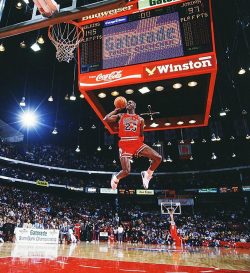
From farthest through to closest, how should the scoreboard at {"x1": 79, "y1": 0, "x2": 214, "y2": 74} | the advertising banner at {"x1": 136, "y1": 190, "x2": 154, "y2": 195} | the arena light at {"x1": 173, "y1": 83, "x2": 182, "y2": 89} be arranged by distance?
1. the advertising banner at {"x1": 136, "y1": 190, "x2": 154, "y2": 195}
2. the arena light at {"x1": 173, "y1": 83, "x2": 182, "y2": 89}
3. the scoreboard at {"x1": 79, "y1": 0, "x2": 214, "y2": 74}

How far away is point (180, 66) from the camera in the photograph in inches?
208

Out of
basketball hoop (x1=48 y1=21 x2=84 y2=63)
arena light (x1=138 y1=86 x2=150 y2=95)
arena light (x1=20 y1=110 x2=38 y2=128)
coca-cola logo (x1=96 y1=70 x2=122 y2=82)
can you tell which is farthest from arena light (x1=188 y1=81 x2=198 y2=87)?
arena light (x1=20 y1=110 x2=38 y2=128)

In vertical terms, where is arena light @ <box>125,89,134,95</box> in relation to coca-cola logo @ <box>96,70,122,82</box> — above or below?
above

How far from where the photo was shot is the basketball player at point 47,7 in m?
3.78

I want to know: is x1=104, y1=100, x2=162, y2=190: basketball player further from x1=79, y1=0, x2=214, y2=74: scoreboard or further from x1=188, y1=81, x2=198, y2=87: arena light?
x1=188, y1=81, x2=198, y2=87: arena light

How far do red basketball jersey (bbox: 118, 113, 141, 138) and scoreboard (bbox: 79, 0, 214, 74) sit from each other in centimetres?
147

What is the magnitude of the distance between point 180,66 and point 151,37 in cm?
93

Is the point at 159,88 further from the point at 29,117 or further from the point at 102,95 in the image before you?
the point at 29,117

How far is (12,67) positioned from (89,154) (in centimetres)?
2116

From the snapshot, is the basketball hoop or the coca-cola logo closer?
the coca-cola logo

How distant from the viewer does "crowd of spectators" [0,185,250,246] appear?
19422 millimetres

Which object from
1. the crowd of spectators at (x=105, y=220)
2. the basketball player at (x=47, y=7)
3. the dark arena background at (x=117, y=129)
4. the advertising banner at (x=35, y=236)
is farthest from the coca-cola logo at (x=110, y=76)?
the crowd of spectators at (x=105, y=220)

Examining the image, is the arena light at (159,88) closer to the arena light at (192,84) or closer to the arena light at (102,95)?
the arena light at (192,84)

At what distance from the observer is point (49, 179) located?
3016 centimetres
